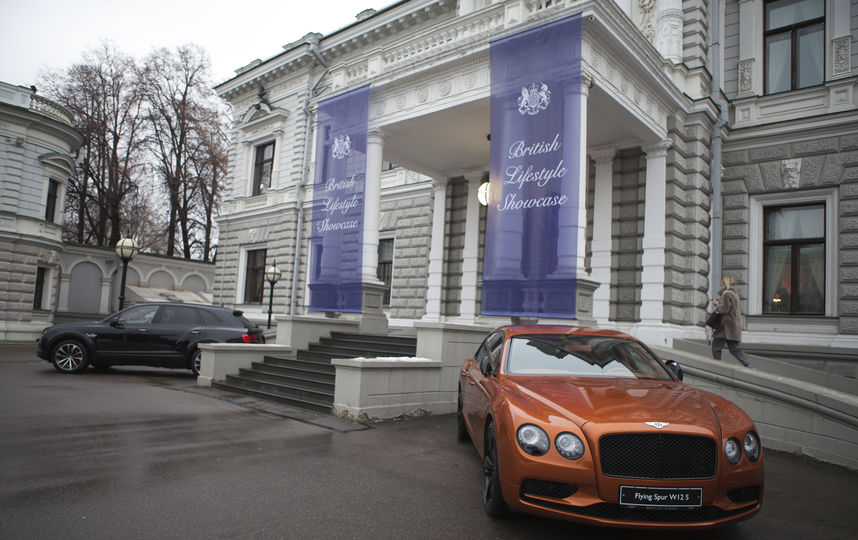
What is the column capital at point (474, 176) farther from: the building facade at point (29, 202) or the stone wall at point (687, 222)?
the building facade at point (29, 202)

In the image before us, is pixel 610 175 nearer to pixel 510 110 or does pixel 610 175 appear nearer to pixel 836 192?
pixel 510 110

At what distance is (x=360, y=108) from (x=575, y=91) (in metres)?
5.60

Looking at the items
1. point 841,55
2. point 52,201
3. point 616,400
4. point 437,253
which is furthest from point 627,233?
point 52,201

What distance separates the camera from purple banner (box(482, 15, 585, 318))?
390 inches

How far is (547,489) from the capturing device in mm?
3676

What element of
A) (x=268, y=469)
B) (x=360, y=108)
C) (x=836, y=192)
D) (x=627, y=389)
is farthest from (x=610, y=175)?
(x=268, y=469)

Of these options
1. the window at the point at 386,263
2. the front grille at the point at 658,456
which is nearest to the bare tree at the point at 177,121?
the window at the point at 386,263

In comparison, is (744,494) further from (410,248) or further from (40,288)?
(40,288)

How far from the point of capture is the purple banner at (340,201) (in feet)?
44.2

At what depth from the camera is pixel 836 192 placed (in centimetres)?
1234

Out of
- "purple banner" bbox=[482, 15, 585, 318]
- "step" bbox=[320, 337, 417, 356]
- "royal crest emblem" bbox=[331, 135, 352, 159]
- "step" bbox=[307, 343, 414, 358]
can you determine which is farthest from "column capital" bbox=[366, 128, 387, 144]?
"step" bbox=[307, 343, 414, 358]

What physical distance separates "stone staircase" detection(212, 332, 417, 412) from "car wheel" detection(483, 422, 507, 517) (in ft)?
15.3

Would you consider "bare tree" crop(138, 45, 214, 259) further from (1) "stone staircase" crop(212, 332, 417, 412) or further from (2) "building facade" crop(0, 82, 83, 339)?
(1) "stone staircase" crop(212, 332, 417, 412)

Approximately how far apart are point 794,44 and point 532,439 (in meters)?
14.2
